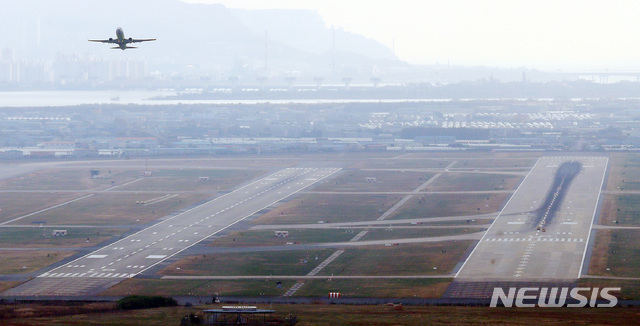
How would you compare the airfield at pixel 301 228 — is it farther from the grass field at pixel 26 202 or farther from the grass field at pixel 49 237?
the grass field at pixel 49 237

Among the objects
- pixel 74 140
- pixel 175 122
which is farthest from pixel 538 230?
pixel 175 122

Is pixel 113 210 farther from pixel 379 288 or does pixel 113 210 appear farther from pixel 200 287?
pixel 379 288

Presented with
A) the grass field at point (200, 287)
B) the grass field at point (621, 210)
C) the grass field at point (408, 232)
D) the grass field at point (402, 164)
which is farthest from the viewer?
the grass field at point (402, 164)

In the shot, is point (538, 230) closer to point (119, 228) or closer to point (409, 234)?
point (409, 234)

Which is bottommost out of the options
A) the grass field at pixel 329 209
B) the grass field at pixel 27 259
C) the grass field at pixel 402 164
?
the grass field at pixel 27 259

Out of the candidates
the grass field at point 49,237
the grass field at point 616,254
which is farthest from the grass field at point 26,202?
the grass field at point 616,254
